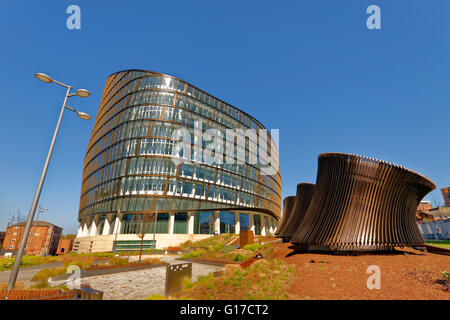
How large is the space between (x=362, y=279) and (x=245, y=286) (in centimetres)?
419

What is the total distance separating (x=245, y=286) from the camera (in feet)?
25.6

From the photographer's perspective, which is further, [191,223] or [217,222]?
[217,222]

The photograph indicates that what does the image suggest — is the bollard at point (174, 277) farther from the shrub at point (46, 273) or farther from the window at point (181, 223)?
the window at point (181, 223)

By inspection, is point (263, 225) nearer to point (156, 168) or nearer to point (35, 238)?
point (156, 168)

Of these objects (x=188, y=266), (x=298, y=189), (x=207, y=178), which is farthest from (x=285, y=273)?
(x=207, y=178)

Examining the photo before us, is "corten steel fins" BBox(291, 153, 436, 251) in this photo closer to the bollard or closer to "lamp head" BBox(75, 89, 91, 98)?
the bollard

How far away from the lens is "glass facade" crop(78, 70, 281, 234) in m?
46.7

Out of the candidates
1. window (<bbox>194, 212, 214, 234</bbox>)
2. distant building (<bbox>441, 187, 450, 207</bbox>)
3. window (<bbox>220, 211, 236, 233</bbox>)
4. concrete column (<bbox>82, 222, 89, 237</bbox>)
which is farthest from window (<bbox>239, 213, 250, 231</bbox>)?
distant building (<bbox>441, 187, 450, 207</bbox>)

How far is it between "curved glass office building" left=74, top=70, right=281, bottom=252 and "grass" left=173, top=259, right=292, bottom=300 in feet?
113

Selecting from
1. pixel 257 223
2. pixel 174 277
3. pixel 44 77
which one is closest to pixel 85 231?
pixel 257 223

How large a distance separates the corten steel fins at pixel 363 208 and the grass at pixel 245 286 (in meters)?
4.82

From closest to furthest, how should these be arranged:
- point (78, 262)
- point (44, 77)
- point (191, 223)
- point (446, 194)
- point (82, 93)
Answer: point (44, 77)
point (82, 93)
point (78, 262)
point (191, 223)
point (446, 194)

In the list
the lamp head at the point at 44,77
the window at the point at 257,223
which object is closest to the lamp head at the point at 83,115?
the lamp head at the point at 44,77
